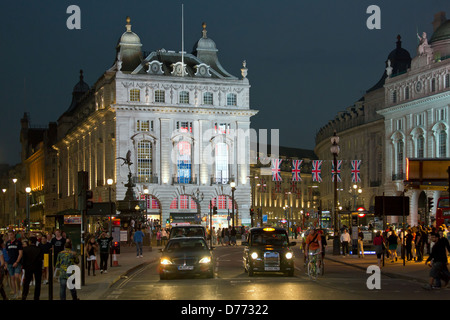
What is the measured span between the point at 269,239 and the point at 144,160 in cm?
7751

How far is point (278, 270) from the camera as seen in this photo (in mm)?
31844

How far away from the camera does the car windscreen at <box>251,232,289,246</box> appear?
32.6 meters

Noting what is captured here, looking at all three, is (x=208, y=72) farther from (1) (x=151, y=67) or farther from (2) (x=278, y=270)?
(2) (x=278, y=270)

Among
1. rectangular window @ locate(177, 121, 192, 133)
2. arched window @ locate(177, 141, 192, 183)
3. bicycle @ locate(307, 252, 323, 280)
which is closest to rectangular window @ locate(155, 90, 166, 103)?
rectangular window @ locate(177, 121, 192, 133)

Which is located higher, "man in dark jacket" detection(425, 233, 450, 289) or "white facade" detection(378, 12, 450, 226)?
"white facade" detection(378, 12, 450, 226)

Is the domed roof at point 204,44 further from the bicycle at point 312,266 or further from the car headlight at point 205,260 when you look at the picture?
the bicycle at point 312,266

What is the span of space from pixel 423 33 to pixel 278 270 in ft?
246

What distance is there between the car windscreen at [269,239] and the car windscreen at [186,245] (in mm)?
1901

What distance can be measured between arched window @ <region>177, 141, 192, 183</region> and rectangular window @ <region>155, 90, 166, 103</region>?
5762 millimetres

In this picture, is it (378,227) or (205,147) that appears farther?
(205,147)

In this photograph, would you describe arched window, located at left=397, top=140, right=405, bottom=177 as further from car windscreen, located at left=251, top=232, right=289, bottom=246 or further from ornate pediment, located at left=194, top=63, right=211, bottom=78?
car windscreen, located at left=251, top=232, right=289, bottom=246
